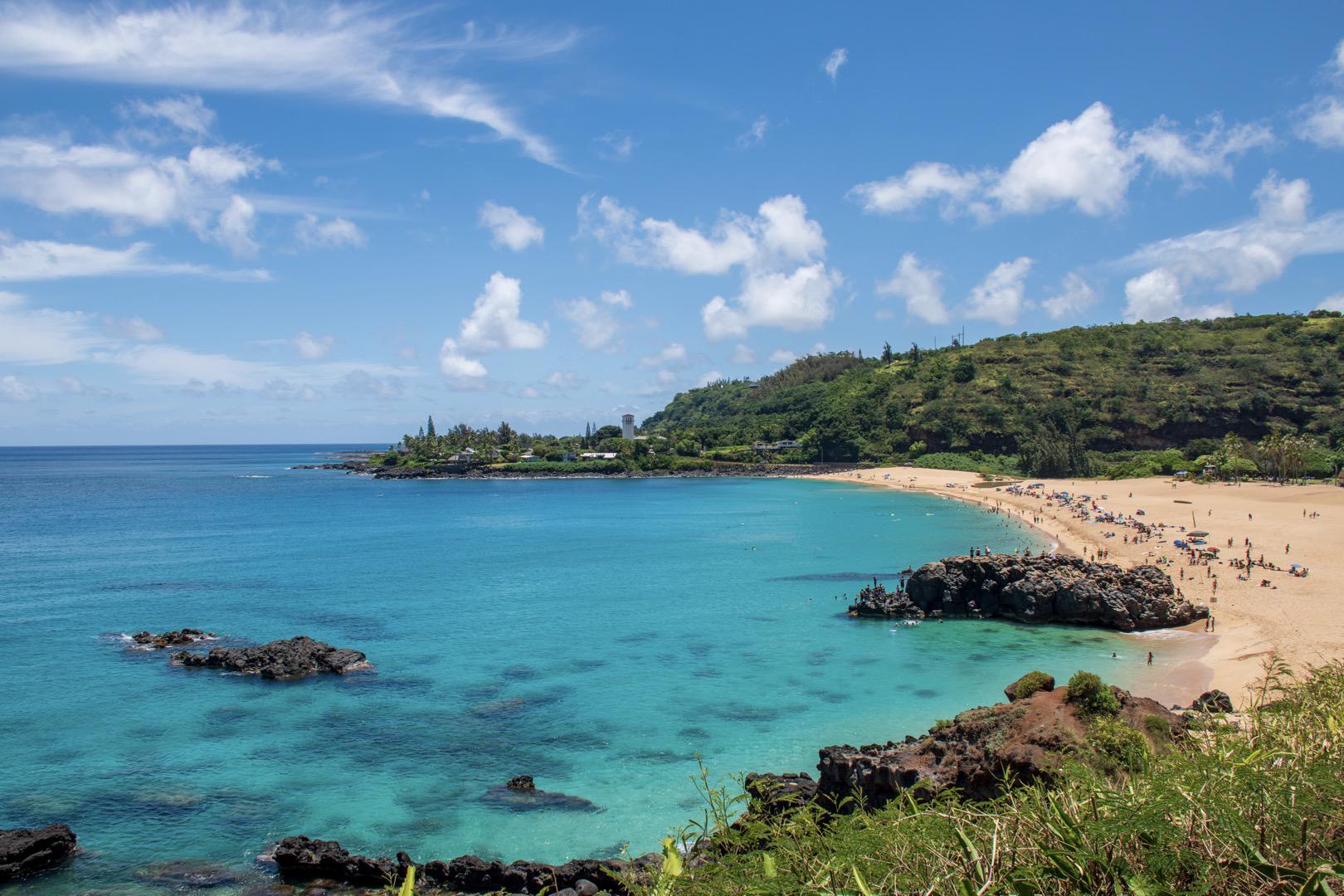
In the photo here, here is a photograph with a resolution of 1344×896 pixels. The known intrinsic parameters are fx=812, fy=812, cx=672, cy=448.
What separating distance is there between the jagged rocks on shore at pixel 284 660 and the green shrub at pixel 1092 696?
2716cm

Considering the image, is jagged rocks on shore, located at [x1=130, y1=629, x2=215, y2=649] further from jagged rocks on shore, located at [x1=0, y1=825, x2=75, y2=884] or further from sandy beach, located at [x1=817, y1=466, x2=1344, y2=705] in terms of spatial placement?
sandy beach, located at [x1=817, y1=466, x2=1344, y2=705]

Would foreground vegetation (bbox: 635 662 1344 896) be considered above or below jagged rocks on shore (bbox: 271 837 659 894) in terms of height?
above

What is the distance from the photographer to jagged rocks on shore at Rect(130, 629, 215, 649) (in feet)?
122

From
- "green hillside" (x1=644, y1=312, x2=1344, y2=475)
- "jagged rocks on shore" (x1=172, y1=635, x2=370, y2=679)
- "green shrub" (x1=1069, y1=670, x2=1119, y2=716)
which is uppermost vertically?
"green hillside" (x1=644, y1=312, x2=1344, y2=475)

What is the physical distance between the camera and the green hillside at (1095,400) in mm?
116750

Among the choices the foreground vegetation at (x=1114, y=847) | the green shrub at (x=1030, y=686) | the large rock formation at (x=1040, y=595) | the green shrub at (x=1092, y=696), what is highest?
the foreground vegetation at (x=1114, y=847)

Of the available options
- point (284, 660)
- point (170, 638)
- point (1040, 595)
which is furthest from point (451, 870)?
point (1040, 595)

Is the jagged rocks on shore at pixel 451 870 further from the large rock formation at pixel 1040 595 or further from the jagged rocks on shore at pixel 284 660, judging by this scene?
the large rock formation at pixel 1040 595

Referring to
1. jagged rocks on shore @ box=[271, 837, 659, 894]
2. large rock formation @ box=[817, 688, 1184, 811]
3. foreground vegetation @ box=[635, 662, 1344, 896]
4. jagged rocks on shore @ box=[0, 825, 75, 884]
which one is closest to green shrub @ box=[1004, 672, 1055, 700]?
large rock formation @ box=[817, 688, 1184, 811]

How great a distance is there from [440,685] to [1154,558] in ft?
148

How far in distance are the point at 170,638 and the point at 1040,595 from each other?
41849mm

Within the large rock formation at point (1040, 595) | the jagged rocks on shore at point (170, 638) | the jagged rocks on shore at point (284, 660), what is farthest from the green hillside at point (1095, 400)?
the jagged rocks on shore at point (170, 638)

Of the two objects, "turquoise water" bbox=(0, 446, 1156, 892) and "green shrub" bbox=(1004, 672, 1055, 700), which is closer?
"turquoise water" bbox=(0, 446, 1156, 892)

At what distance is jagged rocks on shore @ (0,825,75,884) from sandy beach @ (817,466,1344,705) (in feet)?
101
